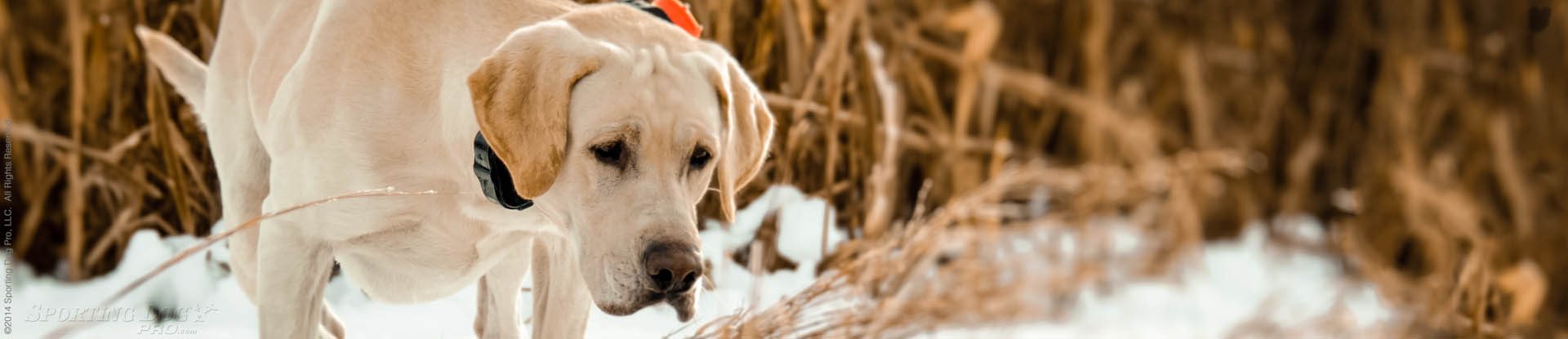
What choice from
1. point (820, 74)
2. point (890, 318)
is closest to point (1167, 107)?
point (820, 74)

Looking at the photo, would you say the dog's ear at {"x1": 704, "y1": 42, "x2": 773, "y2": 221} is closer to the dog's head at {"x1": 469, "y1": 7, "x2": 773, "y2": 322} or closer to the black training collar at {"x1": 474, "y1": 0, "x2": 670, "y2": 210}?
the dog's head at {"x1": 469, "y1": 7, "x2": 773, "y2": 322}

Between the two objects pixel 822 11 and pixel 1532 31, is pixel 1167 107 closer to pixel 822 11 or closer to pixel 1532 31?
pixel 1532 31

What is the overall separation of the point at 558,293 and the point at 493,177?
1.30ft

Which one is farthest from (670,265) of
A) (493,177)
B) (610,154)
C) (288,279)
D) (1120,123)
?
(1120,123)

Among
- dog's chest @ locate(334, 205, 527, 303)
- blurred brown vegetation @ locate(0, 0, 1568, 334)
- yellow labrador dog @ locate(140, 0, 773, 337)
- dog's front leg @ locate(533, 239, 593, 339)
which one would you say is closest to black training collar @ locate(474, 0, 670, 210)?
yellow labrador dog @ locate(140, 0, 773, 337)

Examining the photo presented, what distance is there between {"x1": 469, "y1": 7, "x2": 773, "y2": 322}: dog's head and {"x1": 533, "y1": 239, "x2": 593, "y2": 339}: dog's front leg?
38cm

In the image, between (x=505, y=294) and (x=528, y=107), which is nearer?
(x=528, y=107)

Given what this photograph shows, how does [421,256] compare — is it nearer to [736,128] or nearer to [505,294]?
[505,294]

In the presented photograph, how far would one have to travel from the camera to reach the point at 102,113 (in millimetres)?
2682

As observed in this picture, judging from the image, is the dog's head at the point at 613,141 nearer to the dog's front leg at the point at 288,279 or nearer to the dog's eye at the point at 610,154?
the dog's eye at the point at 610,154

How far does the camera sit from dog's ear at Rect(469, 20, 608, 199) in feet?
4.34

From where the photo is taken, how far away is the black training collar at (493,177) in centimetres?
142

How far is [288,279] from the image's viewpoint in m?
1.67

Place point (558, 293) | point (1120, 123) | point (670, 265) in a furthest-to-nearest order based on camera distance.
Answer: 1. point (1120, 123)
2. point (558, 293)
3. point (670, 265)
